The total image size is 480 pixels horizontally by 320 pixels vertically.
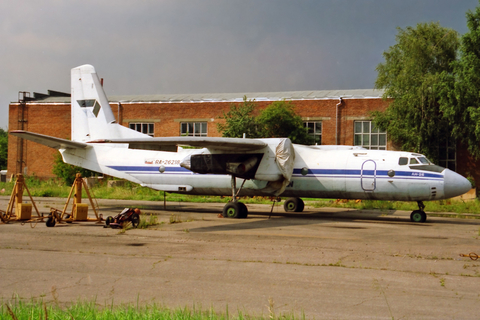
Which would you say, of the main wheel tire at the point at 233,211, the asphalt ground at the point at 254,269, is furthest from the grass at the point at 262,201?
the asphalt ground at the point at 254,269

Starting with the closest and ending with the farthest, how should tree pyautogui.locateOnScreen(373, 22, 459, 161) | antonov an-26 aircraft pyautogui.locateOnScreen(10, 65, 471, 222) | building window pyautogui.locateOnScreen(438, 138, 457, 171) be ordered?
antonov an-26 aircraft pyautogui.locateOnScreen(10, 65, 471, 222), tree pyautogui.locateOnScreen(373, 22, 459, 161), building window pyautogui.locateOnScreen(438, 138, 457, 171)

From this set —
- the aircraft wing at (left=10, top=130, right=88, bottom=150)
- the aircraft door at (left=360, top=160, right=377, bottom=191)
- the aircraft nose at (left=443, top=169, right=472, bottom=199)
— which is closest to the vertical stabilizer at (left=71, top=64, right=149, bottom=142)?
the aircraft wing at (left=10, top=130, right=88, bottom=150)

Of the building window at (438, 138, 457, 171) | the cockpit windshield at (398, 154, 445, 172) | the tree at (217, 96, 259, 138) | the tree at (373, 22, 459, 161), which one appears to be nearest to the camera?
the cockpit windshield at (398, 154, 445, 172)

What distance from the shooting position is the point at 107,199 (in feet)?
102

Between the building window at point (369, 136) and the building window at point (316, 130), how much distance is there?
297 centimetres

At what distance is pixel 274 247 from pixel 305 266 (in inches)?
92.2

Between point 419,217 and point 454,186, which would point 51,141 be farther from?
point 454,186

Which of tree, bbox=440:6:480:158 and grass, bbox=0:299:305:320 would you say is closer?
grass, bbox=0:299:305:320

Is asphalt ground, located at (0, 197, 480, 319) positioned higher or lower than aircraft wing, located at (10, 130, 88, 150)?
lower

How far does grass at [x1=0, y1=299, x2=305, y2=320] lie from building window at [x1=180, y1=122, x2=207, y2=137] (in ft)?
118

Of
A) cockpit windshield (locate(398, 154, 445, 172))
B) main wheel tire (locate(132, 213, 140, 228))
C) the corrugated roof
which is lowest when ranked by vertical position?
main wheel tire (locate(132, 213, 140, 228))

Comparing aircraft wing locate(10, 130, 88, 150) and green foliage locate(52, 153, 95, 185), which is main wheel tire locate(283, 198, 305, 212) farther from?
green foliage locate(52, 153, 95, 185)

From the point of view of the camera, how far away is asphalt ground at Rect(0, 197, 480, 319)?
6840mm

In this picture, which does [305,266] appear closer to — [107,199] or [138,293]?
[138,293]
